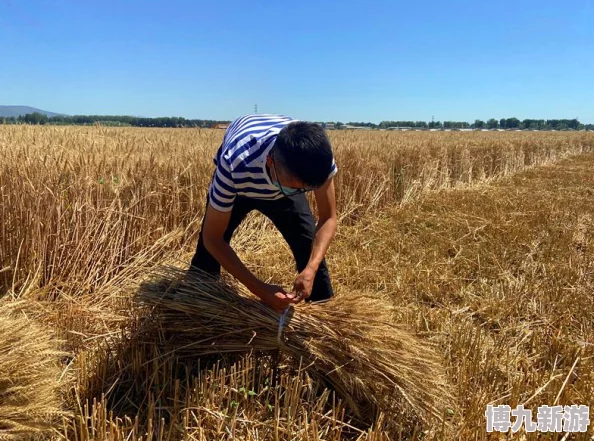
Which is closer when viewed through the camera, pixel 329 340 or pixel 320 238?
pixel 329 340

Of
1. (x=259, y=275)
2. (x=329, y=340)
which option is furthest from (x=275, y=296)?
(x=259, y=275)

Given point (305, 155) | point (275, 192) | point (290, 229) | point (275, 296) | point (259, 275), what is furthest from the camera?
point (259, 275)

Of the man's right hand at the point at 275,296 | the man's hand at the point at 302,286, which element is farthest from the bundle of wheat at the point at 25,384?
the man's hand at the point at 302,286

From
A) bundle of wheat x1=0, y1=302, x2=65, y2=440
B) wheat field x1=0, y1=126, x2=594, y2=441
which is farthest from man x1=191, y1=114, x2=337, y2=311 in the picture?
bundle of wheat x1=0, y1=302, x2=65, y2=440

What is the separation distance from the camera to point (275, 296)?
180 cm

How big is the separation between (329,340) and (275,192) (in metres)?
0.71

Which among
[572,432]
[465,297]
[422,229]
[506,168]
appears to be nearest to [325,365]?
[572,432]

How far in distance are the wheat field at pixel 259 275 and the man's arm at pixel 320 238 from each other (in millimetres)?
236

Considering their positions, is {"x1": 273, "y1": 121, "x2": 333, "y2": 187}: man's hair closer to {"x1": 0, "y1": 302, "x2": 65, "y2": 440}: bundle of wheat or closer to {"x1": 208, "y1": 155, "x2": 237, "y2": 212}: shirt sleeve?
{"x1": 208, "y1": 155, "x2": 237, "y2": 212}: shirt sleeve

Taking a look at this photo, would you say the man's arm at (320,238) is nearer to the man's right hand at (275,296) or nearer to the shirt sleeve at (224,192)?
the man's right hand at (275,296)

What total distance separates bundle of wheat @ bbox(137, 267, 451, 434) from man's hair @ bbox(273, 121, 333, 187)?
67 cm

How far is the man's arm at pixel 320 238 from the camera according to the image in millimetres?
1856

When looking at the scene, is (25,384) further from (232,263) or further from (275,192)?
(275,192)

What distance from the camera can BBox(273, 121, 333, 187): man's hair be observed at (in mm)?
1520
